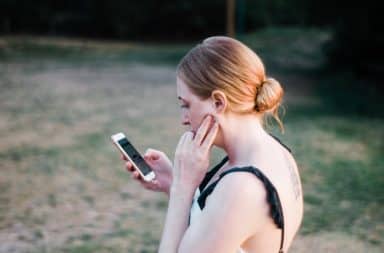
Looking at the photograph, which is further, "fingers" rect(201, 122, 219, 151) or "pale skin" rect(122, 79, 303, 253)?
"fingers" rect(201, 122, 219, 151)

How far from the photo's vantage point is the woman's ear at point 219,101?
1630 mm

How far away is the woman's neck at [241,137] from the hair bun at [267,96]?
0.04 m

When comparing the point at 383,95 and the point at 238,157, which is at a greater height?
the point at 238,157

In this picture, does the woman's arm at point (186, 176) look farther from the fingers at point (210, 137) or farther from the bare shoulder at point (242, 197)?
the bare shoulder at point (242, 197)

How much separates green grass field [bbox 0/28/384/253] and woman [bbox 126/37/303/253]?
2265 millimetres

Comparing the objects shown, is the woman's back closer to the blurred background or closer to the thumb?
the thumb

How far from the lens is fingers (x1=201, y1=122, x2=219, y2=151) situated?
5.50 feet

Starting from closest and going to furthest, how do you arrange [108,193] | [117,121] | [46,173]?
[108,193] < [46,173] < [117,121]

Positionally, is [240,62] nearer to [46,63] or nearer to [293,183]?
[293,183]

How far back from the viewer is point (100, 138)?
6.87 metres

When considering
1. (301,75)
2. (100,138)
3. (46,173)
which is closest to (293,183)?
(46,173)

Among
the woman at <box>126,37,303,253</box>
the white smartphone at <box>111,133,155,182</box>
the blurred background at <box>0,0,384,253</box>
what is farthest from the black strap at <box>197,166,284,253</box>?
the blurred background at <box>0,0,384,253</box>

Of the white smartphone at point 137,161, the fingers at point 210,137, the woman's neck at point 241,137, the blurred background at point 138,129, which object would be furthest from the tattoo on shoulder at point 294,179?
the blurred background at point 138,129

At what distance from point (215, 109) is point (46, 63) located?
485 inches
